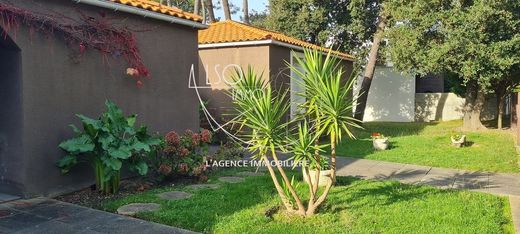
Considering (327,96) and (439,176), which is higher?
(327,96)

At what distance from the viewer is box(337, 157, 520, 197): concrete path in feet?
25.0

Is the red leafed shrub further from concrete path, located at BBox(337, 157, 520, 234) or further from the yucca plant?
concrete path, located at BBox(337, 157, 520, 234)

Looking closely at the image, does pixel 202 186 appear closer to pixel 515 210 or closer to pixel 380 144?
pixel 515 210

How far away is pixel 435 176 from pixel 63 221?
6760 millimetres

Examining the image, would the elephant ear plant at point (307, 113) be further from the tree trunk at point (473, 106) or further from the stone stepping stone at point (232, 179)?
the tree trunk at point (473, 106)

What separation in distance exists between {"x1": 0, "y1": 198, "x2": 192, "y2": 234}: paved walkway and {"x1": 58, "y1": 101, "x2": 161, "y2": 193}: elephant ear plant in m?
0.77

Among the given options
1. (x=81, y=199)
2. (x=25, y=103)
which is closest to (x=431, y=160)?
(x=81, y=199)

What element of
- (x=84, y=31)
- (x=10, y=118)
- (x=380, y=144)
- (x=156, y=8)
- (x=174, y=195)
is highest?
(x=156, y=8)

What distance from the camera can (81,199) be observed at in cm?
647

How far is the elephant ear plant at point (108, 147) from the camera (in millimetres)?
6359

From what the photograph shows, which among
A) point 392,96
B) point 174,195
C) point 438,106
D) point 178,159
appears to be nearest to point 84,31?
point 178,159

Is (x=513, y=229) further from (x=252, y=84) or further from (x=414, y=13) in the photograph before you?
(x=414, y=13)

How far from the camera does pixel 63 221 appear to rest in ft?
17.2

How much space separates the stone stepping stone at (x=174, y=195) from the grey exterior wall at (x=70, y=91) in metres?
1.49
